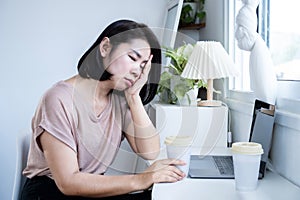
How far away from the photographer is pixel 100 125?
138 centimetres

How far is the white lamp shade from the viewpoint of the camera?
1553mm

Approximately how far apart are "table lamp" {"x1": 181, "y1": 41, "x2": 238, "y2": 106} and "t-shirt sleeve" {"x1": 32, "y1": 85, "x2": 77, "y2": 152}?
1.87 ft

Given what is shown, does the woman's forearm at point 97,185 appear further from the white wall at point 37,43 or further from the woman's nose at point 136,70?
the white wall at point 37,43

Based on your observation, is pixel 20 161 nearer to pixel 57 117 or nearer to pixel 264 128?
pixel 57 117

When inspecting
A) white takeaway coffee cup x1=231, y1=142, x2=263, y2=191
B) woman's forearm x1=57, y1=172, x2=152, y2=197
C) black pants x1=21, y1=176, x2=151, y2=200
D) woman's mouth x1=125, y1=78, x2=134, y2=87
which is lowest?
black pants x1=21, y1=176, x2=151, y2=200

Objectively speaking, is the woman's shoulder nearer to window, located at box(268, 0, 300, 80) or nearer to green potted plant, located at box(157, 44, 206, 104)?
green potted plant, located at box(157, 44, 206, 104)

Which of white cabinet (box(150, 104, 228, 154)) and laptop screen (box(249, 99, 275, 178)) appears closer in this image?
laptop screen (box(249, 99, 275, 178))

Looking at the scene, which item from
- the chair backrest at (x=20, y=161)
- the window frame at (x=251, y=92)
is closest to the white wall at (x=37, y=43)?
the window frame at (x=251, y=92)

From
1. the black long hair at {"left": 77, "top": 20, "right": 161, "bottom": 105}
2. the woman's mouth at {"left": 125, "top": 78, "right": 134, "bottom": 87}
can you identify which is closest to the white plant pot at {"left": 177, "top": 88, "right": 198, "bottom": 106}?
the black long hair at {"left": 77, "top": 20, "right": 161, "bottom": 105}

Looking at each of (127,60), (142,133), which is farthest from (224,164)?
(127,60)

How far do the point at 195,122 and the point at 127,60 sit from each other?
514 mm

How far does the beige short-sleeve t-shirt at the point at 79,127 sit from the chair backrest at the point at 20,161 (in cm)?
3

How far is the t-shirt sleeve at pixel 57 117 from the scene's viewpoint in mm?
1186

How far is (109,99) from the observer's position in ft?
4.84
